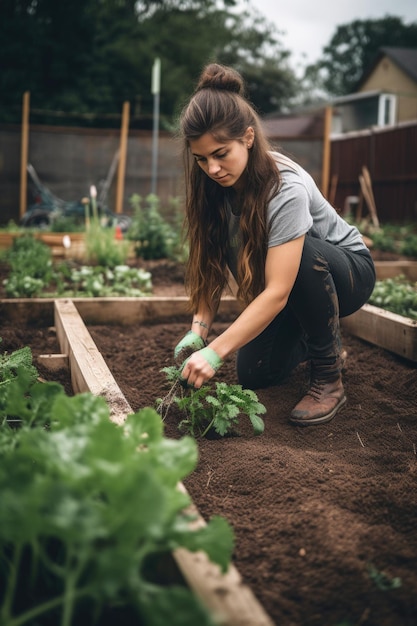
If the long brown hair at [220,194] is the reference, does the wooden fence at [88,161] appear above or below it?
above

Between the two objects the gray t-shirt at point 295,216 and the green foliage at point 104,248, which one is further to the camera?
the green foliage at point 104,248

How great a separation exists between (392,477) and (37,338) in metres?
2.18

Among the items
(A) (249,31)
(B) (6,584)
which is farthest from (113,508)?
(A) (249,31)

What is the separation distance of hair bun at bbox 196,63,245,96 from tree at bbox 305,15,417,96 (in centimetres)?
6840

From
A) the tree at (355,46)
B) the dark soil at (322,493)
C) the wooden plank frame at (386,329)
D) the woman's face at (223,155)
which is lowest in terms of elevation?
the dark soil at (322,493)

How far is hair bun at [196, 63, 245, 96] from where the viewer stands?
2336mm

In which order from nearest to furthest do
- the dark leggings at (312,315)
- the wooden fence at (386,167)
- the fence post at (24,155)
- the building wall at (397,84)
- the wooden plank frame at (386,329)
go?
the dark leggings at (312,315)
the wooden plank frame at (386,329)
the fence post at (24,155)
the wooden fence at (386,167)
the building wall at (397,84)

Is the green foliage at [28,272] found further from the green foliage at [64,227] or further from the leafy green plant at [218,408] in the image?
the green foliage at [64,227]

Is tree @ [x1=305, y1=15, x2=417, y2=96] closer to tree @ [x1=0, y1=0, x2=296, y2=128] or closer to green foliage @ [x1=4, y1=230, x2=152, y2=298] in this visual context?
tree @ [x1=0, y1=0, x2=296, y2=128]

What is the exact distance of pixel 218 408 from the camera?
88.9 inches

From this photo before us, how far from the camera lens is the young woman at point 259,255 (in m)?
2.23

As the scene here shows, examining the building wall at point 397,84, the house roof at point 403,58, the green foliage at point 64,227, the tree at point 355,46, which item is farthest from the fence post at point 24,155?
the tree at point 355,46

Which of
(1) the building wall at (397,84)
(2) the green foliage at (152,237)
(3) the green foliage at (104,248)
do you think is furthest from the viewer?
(1) the building wall at (397,84)

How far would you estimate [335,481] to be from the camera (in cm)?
194
